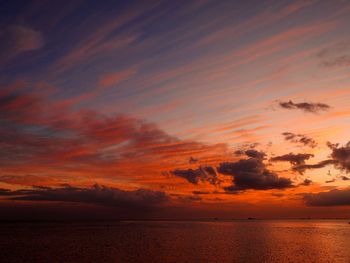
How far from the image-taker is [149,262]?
6056 cm

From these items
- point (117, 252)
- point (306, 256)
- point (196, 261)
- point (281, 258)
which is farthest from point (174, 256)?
point (306, 256)

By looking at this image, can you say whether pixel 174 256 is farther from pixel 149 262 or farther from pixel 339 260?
pixel 339 260

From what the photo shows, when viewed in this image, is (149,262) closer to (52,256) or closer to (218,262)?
(218,262)

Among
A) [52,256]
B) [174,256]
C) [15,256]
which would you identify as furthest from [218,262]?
[15,256]

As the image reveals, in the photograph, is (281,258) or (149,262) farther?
(281,258)

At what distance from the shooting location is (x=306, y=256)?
Result: 7156cm

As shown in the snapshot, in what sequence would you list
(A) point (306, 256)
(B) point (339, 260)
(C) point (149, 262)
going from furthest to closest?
(A) point (306, 256) → (B) point (339, 260) → (C) point (149, 262)

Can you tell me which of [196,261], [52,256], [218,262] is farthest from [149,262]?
[52,256]

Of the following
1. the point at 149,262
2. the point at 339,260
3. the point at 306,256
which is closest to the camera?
the point at 149,262

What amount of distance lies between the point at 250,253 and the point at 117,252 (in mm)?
30584

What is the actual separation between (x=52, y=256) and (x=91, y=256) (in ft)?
27.4

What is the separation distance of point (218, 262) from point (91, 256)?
87.6ft

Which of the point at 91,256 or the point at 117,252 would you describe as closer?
the point at 91,256

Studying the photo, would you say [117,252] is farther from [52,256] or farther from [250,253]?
[250,253]
